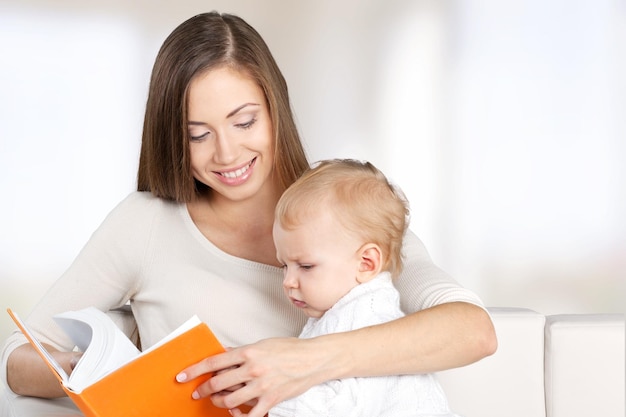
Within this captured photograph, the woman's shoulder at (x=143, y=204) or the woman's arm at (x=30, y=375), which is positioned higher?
the woman's shoulder at (x=143, y=204)

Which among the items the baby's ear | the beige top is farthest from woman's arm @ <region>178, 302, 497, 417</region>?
the beige top

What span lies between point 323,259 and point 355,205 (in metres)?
0.12

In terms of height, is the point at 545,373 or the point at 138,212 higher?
the point at 138,212

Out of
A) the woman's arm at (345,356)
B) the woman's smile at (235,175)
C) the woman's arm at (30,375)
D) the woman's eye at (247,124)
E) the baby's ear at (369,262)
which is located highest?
the woman's eye at (247,124)

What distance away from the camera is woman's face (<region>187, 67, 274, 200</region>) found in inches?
79.2

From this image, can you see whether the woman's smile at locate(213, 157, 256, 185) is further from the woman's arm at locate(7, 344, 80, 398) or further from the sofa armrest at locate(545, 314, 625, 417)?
the sofa armrest at locate(545, 314, 625, 417)

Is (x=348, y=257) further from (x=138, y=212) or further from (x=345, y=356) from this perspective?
(x=138, y=212)

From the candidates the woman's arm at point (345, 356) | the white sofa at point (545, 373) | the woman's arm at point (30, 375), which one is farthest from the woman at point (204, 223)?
the white sofa at point (545, 373)

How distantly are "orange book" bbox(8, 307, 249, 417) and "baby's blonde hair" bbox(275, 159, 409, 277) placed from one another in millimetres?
333

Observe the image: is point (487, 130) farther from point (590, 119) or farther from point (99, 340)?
point (99, 340)

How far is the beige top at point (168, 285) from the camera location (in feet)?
6.92

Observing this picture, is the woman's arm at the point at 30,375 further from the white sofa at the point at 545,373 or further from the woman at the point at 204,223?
the white sofa at the point at 545,373

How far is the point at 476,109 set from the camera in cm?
600

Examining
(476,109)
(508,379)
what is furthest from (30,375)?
(476,109)
